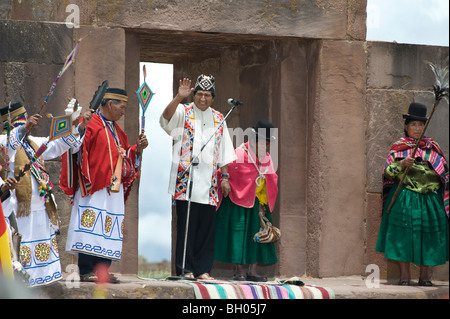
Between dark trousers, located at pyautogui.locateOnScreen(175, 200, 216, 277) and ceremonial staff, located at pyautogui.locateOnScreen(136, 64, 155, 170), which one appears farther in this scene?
dark trousers, located at pyautogui.locateOnScreen(175, 200, 216, 277)

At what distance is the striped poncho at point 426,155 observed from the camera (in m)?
9.77

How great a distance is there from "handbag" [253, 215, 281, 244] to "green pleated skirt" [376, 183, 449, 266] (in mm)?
1141

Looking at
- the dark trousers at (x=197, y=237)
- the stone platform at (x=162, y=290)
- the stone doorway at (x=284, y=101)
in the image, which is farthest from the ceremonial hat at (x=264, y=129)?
the stone platform at (x=162, y=290)

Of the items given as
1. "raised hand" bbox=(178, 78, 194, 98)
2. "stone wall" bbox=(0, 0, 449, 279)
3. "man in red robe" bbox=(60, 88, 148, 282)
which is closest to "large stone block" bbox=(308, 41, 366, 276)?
"stone wall" bbox=(0, 0, 449, 279)

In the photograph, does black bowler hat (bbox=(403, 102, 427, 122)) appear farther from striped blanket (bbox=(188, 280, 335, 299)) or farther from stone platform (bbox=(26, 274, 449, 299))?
striped blanket (bbox=(188, 280, 335, 299))

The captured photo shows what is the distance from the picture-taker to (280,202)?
10.3 meters

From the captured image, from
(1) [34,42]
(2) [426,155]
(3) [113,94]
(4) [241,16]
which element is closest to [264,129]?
(4) [241,16]

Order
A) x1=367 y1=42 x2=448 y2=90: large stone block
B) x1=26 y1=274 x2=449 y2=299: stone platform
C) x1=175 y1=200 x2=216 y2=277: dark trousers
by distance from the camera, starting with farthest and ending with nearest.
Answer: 1. x1=367 y1=42 x2=448 y2=90: large stone block
2. x1=175 y1=200 x2=216 y2=277: dark trousers
3. x1=26 y1=274 x2=449 y2=299: stone platform

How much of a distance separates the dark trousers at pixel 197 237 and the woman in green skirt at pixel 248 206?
657 mm

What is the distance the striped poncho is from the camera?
32.0ft

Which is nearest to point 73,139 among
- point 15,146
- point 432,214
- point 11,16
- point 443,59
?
point 15,146

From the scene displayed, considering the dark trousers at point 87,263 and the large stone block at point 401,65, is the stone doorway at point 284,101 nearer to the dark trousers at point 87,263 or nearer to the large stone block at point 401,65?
the large stone block at point 401,65

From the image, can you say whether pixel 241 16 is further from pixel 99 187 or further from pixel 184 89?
pixel 99 187
